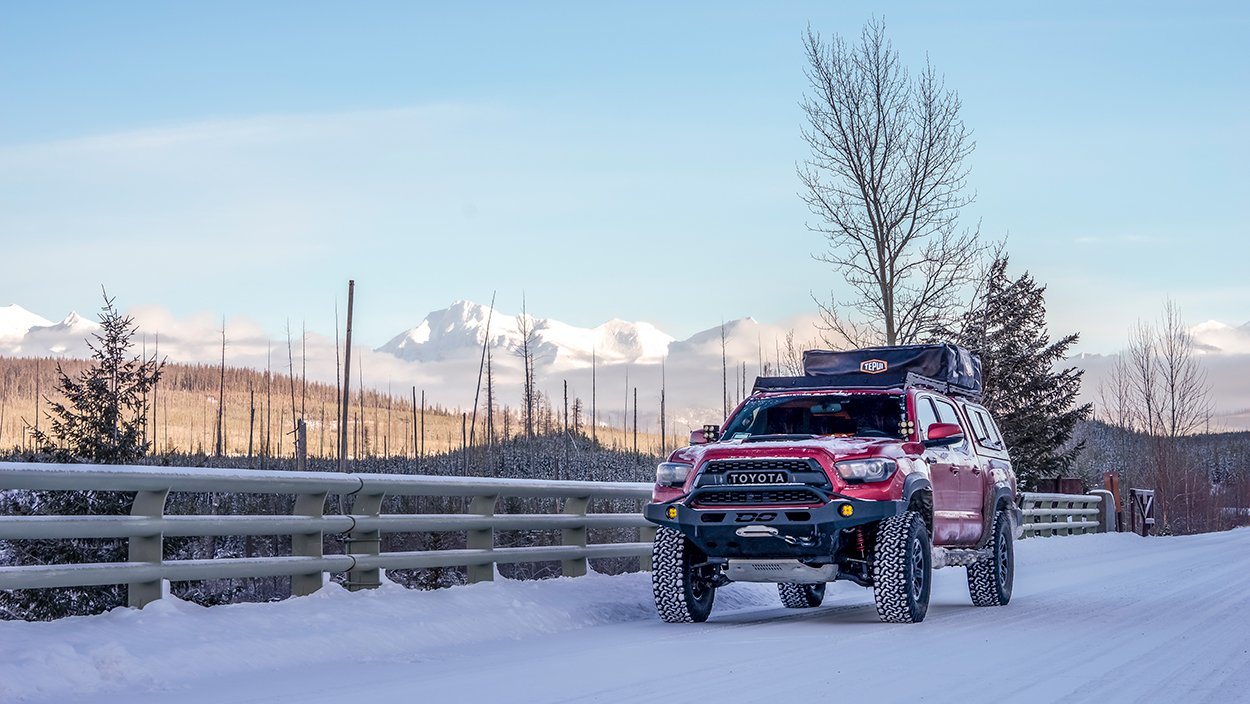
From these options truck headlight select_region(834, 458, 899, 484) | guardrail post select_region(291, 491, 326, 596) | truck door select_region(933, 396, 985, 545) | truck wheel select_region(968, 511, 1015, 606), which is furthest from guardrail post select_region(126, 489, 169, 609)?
truck wheel select_region(968, 511, 1015, 606)

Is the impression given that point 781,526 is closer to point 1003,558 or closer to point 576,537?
point 576,537

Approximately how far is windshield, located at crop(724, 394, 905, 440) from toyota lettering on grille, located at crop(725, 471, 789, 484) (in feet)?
3.68

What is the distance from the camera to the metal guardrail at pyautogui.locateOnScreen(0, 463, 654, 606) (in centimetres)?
704

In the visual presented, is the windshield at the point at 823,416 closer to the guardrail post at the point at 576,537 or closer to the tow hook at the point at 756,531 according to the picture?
the tow hook at the point at 756,531

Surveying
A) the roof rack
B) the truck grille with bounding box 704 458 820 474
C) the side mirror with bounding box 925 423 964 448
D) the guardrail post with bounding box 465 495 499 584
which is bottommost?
the guardrail post with bounding box 465 495 499 584

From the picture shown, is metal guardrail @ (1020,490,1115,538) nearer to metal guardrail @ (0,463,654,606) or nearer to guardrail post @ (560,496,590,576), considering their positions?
guardrail post @ (560,496,590,576)

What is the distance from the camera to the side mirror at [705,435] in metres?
11.5

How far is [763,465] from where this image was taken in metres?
10.3

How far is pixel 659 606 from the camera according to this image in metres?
10.7

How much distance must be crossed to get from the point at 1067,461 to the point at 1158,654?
136 feet

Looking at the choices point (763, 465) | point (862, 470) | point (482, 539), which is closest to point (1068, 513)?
point (862, 470)

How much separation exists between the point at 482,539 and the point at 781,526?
Answer: 2.43 meters

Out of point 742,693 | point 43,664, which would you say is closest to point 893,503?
point 742,693

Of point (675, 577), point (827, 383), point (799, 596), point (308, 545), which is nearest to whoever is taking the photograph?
point (308, 545)
